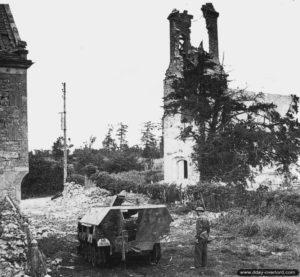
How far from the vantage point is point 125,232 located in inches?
396

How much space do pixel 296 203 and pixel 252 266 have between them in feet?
23.0

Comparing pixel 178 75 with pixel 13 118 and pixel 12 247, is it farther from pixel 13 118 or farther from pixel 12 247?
pixel 12 247

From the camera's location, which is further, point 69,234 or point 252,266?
point 69,234

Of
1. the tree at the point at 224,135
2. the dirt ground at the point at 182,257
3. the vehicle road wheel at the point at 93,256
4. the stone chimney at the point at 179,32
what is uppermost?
the stone chimney at the point at 179,32

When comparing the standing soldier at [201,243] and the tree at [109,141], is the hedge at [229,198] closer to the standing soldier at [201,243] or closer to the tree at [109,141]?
the standing soldier at [201,243]

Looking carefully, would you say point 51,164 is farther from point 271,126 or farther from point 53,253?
point 53,253

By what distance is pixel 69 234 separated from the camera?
50.8 ft

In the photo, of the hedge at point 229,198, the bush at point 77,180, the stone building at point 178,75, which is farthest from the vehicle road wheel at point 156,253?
the bush at point 77,180

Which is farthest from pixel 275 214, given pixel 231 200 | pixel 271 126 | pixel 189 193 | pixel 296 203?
pixel 271 126

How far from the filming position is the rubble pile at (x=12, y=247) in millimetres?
6754

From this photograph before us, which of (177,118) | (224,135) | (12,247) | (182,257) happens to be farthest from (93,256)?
(177,118)

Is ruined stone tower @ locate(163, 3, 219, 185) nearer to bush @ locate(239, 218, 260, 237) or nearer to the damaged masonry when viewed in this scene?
the damaged masonry

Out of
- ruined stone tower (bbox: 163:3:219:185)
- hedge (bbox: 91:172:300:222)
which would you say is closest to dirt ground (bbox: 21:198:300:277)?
hedge (bbox: 91:172:300:222)

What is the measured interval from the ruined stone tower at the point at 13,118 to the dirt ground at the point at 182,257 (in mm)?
2399
